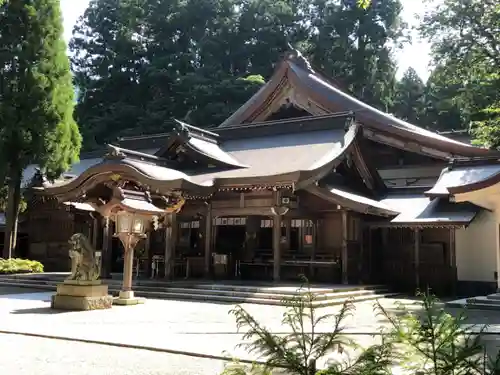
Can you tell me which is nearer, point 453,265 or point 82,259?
point 82,259

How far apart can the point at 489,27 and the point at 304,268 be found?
10.1 meters

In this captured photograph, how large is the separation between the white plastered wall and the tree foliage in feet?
88.4

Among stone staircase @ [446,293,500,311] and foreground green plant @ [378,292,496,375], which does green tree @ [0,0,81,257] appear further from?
foreground green plant @ [378,292,496,375]

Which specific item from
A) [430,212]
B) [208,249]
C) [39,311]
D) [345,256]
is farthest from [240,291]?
[430,212]

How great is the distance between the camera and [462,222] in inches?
590

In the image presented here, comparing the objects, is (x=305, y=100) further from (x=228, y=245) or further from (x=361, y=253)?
(x=361, y=253)

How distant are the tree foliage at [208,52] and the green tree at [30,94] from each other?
63.2 ft

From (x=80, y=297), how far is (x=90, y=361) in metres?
5.21

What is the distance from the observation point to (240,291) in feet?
45.5

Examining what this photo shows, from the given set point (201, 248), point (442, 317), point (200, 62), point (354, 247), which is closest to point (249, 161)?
point (201, 248)

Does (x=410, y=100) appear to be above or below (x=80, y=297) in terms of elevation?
above

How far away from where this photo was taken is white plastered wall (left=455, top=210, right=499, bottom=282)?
15.8 meters

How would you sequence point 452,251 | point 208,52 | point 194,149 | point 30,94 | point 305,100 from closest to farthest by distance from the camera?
point 452,251
point 194,149
point 30,94
point 305,100
point 208,52

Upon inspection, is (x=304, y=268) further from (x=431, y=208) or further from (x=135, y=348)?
(x=135, y=348)
